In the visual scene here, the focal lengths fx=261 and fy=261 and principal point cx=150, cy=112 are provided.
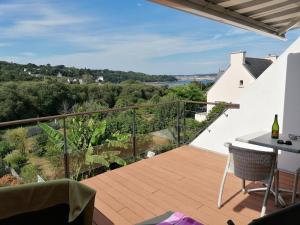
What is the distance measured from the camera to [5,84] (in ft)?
37.2

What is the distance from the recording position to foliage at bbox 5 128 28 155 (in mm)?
4576

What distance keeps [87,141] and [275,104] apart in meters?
3.81

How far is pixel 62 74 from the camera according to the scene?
13.3 meters

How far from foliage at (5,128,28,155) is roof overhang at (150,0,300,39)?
3865 millimetres

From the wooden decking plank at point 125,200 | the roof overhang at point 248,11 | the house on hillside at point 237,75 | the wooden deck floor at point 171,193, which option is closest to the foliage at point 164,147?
the wooden deck floor at point 171,193

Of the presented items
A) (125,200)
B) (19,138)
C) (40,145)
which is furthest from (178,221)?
(40,145)

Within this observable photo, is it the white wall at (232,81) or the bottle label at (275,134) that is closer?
the bottle label at (275,134)

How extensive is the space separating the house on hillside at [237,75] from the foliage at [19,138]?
16.8 m

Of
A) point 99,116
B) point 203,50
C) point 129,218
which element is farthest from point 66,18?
Answer: point 129,218

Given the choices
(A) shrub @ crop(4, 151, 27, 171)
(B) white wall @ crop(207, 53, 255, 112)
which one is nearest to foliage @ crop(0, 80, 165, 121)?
(A) shrub @ crop(4, 151, 27, 171)

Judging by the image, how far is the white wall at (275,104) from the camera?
359cm

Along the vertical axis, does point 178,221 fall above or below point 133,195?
above

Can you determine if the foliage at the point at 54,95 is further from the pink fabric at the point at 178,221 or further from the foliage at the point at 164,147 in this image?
the pink fabric at the point at 178,221

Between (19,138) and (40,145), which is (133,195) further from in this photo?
(40,145)
